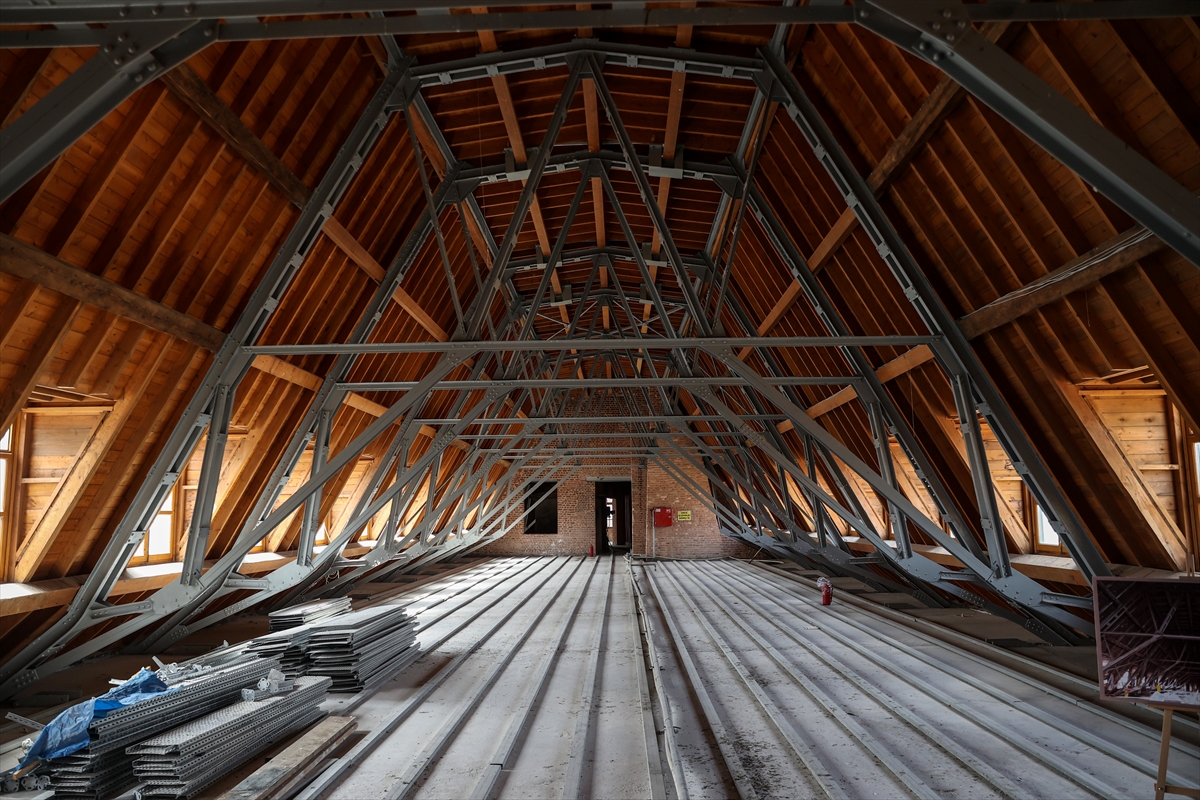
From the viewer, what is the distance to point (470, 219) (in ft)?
35.0

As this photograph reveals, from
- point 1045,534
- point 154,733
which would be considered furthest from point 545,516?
point 154,733

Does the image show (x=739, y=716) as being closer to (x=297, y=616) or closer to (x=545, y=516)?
(x=297, y=616)

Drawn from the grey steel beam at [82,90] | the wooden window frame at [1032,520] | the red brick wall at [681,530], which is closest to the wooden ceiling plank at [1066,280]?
the wooden window frame at [1032,520]

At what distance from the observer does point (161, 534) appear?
922cm

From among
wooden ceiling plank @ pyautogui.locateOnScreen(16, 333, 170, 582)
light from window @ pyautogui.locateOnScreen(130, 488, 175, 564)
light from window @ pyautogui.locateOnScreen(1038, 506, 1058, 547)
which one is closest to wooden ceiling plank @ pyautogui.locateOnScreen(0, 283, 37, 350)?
wooden ceiling plank @ pyautogui.locateOnScreen(16, 333, 170, 582)

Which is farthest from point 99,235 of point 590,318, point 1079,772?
point 590,318

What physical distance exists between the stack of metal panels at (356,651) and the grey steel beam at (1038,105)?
6316 mm

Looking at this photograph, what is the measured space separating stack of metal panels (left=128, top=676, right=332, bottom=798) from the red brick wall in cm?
1853

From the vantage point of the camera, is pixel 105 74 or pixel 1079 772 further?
pixel 1079 772

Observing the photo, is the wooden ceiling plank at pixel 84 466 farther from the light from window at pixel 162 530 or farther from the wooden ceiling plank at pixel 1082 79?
the wooden ceiling plank at pixel 1082 79

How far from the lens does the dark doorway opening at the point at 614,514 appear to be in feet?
100.0

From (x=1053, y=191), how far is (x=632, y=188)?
21.2 feet

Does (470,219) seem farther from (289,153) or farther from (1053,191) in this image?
(1053,191)

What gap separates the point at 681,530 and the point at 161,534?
1703 cm
